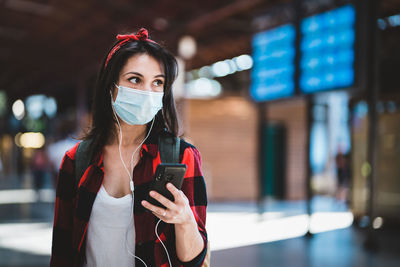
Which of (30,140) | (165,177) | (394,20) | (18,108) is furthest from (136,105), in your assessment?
(30,140)

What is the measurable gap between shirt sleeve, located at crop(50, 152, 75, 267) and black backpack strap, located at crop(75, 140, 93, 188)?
0.03 metres

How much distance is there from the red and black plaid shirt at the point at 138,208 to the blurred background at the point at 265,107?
443mm

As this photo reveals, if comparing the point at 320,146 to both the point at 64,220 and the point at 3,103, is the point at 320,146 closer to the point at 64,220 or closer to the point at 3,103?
the point at 64,220

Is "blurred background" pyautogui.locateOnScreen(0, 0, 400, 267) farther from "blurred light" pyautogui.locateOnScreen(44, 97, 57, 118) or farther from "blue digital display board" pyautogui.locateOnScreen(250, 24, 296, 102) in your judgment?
"blurred light" pyautogui.locateOnScreen(44, 97, 57, 118)

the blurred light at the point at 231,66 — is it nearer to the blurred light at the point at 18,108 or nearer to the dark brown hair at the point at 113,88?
the dark brown hair at the point at 113,88

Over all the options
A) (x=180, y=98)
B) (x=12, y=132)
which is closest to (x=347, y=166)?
(x=180, y=98)

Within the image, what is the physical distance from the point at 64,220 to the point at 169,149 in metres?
0.49

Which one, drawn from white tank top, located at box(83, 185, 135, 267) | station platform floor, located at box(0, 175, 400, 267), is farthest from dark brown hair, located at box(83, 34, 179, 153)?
station platform floor, located at box(0, 175, 400, 267)

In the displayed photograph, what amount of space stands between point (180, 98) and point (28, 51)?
295 inches

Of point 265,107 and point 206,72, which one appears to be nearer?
point 265,107

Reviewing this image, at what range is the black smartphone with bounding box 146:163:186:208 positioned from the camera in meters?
1.28

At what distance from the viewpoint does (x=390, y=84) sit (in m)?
8.45

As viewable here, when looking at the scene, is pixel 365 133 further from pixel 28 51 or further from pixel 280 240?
pixel 28 51

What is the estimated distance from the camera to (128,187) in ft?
5.12
